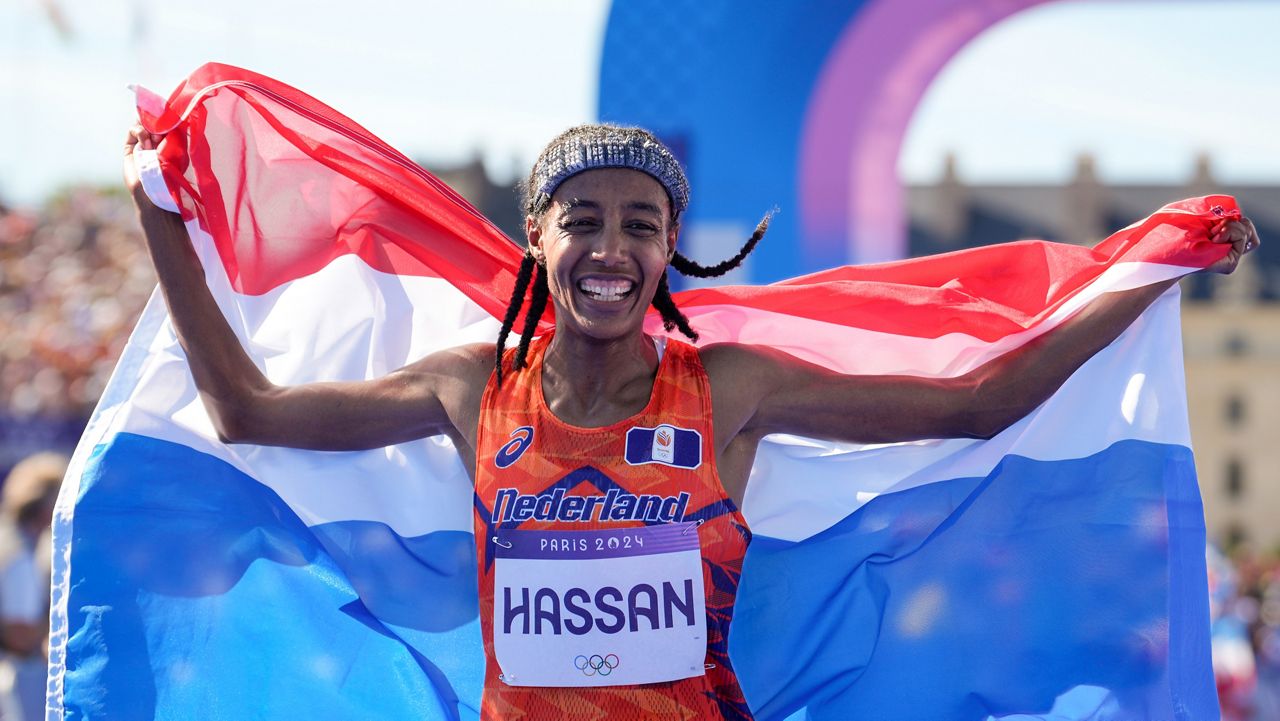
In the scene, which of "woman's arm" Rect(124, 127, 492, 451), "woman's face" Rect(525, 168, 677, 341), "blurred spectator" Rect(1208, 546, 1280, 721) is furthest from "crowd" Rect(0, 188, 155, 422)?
"woman's face" Rect(525, 168, 677, 341)

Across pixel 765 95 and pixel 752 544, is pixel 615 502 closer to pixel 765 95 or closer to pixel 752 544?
pixel 752 544

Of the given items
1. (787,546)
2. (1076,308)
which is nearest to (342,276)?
(787,546)

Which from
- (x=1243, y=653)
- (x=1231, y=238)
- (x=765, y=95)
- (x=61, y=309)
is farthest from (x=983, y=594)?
(x=61, y=309)

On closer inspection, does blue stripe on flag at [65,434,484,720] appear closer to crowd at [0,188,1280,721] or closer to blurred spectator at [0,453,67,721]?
blurred spectator at [0,453,67,721]

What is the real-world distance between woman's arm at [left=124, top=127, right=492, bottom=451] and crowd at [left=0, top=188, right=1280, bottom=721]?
2726 mm

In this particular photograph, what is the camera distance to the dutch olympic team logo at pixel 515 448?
2.78m

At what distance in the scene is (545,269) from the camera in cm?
312

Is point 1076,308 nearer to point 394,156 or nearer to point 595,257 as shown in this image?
point 595,257

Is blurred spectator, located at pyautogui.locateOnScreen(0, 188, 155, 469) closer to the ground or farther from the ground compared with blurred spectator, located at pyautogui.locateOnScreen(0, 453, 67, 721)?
farther from the ground

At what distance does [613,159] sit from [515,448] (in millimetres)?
604

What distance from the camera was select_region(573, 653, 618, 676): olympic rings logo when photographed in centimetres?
271

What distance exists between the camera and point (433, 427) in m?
3.01

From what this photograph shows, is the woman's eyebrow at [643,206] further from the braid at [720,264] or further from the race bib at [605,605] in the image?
the race bib at [605,605]

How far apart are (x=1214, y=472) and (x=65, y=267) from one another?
55.5 metres
